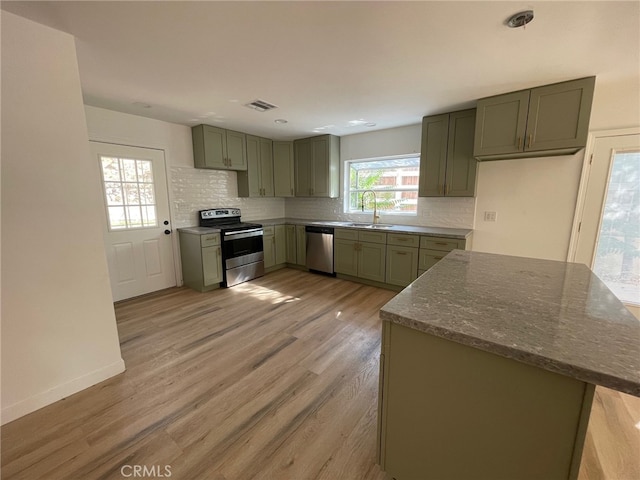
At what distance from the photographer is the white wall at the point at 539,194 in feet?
8.39

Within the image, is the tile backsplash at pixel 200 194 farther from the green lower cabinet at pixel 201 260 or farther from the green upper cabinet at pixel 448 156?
the green upper cabinet at pixel 448 156

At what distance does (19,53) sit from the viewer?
5.04ft

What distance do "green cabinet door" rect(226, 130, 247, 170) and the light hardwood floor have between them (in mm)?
2477

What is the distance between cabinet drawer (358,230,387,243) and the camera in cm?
372

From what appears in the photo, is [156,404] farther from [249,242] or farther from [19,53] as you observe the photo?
[249,242]

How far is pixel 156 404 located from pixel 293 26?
255cm

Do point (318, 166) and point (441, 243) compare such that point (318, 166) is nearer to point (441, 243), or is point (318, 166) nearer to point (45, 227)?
point (441, 243)

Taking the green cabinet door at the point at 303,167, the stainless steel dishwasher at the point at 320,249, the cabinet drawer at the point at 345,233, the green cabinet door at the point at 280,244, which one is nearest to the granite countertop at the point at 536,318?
the cabinet drawer at the point at 345,233

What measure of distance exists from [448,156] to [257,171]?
294 centimetres

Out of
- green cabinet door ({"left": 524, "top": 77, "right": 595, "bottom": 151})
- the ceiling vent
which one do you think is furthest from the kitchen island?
the ceiling vent

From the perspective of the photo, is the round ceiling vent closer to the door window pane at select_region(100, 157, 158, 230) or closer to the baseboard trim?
the baseboard trim

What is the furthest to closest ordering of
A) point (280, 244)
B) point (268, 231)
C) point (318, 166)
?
1. point (280, 244)
2. point (318, 166)
3. point (268, 231)

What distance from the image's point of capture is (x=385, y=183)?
14.2ft

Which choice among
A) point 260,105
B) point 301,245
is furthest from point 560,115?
point 301,245
